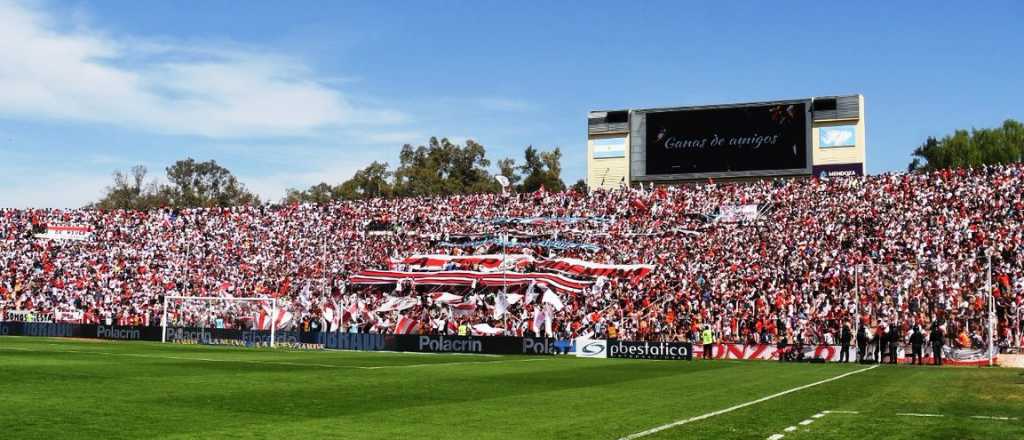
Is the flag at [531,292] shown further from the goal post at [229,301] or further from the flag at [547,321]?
the goal post at [229,301]

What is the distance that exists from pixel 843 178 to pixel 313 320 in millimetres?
32846

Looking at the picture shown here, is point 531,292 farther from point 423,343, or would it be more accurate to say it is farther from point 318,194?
point 318,194

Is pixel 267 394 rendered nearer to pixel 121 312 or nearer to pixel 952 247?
pixel 952 247

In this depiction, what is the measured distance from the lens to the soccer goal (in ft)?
161

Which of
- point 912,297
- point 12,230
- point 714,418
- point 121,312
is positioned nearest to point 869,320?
point 912,297

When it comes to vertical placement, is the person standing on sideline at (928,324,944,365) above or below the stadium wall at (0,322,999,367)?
above

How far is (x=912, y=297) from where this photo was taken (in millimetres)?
39344

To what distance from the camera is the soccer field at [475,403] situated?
1305cm

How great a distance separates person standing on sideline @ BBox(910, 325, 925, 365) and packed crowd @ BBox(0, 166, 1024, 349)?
79cm

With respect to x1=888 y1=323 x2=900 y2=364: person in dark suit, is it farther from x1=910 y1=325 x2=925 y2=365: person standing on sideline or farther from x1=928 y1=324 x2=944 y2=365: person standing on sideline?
x1=928 y1=324 x2=944 y2=365: person standing on sideline

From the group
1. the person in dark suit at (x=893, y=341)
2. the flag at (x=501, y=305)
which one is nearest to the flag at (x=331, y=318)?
the flag at (x=501, y=305)

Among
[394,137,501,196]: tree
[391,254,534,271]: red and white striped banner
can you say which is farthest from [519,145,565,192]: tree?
[391,254,534,271]: red and white striped banner

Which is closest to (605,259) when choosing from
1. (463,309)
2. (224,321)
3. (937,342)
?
(463,309)

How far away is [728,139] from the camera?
7050 cm
